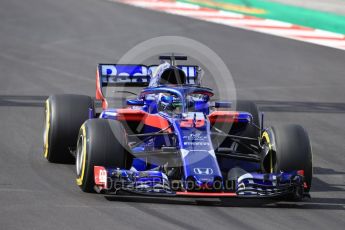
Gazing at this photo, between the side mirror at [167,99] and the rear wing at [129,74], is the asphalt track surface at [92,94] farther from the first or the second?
the side mirror at [167,99]

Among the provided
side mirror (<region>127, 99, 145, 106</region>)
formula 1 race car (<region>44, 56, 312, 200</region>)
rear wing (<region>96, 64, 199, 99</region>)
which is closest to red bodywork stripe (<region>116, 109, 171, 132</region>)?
formula 1 race car (<region>44, 56, 312, 200</region>)

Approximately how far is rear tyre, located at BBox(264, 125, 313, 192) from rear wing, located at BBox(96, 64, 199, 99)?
3305mm

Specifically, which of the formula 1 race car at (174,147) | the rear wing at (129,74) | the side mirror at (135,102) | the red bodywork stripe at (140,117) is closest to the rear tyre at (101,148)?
the formula 1 race car at (174,147)

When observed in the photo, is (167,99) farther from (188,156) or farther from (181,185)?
(181,185)

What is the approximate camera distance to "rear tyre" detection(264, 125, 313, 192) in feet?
37.6

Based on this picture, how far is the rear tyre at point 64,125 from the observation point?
42.0ft

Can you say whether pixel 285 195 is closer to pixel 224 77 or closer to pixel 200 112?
pixel 200 112

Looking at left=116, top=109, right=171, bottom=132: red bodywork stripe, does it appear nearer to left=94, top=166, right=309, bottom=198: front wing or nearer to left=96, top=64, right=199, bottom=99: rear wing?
left=94, top=166, right=309, bottom=198: front wing

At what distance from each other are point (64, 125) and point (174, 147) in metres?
1.90

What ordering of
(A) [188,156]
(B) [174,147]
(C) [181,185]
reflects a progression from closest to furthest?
(C) [181,185] → (A) [188,156] → (B) [174,147]

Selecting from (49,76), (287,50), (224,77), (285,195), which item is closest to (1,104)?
(49,76)

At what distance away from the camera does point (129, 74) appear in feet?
48.6

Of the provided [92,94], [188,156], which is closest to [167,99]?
[188,156]

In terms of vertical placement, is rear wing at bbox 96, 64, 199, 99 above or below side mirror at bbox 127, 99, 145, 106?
above
